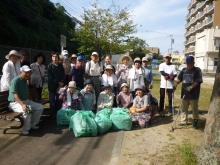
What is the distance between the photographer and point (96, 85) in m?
6.86

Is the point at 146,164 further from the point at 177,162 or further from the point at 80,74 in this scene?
the point at 80,74

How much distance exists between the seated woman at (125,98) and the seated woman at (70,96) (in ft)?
3.79

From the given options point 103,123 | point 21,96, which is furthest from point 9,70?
point 103,123

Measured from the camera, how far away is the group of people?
544 cm

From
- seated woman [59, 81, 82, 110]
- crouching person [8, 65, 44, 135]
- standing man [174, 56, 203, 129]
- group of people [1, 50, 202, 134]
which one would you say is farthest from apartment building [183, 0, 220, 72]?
crouching person [8, 65, 44, 135]

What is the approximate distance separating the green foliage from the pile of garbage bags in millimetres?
13121

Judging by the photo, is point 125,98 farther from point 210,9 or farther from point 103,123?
point 210,9

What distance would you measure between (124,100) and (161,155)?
8.42 ft

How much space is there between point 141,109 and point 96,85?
5.46ft

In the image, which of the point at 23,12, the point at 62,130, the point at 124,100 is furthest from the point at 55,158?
the point at 23,12

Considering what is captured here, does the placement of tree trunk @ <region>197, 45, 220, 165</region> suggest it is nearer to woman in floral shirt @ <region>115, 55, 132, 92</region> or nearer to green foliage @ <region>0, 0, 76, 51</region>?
woman in floral shirt @ <region>115, 55, 132, 92</region>

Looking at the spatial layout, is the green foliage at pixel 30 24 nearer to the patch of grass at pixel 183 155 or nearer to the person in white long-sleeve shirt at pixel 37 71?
the person in white long-sleeve shirt at pixel 37 71

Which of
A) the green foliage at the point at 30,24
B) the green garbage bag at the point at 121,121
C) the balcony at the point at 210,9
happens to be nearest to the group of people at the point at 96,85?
the green garbage bag at the point at 121,121

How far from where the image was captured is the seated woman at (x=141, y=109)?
5.79 meters
